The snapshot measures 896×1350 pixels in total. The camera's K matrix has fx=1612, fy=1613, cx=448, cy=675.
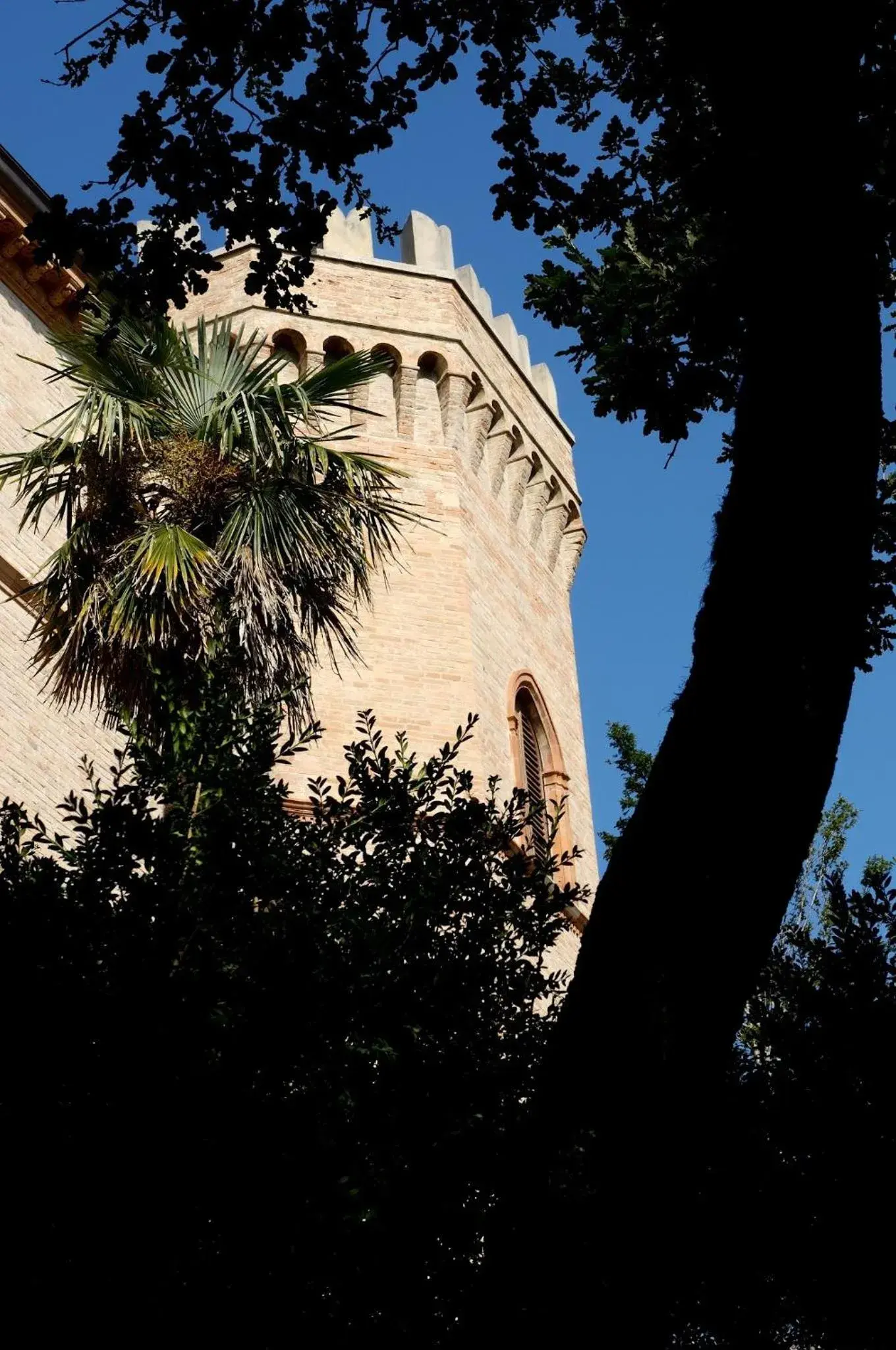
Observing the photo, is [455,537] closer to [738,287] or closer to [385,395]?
[385,395]

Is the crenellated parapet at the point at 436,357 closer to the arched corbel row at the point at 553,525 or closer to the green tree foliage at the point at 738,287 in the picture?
the arched corbel row at the point at 553,525

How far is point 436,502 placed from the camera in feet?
59.1

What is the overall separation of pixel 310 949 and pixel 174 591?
149 inches

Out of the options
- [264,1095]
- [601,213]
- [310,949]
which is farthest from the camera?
[601,213]

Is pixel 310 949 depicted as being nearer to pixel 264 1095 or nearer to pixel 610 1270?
pixel 264 1095

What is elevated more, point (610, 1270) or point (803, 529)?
point (803, 529)

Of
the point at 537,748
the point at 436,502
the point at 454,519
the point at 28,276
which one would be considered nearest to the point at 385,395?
the point at 436,502

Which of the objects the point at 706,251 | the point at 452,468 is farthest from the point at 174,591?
the point at 452,468

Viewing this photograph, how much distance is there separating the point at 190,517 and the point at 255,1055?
16.7 ft

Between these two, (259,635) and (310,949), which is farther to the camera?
→ (259,635)

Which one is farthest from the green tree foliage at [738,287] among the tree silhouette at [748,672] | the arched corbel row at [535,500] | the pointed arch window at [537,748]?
the arched corbel row at [535,500]

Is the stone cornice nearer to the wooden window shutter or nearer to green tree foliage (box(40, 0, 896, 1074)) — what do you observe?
the wooden window shutter

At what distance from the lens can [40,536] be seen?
14531 millimetres

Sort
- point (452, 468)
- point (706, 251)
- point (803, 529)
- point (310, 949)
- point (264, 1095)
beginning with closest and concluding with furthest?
point (803, 529), point (264, 1095), point (310, 949), point (706, 251), point (452, 468)
